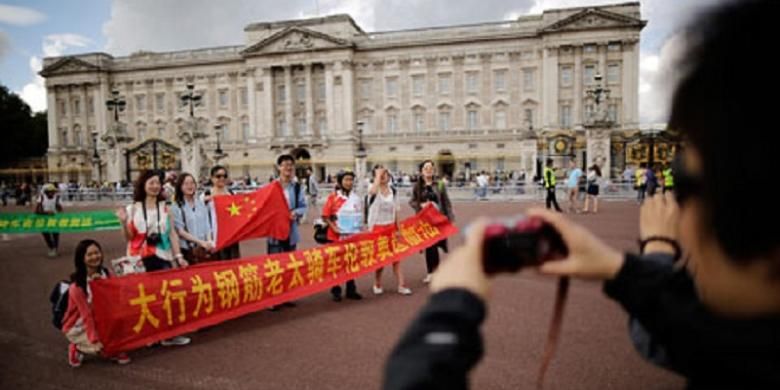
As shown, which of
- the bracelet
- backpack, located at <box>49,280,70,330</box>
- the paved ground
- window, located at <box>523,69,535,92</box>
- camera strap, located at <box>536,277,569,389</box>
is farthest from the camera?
window, located at <box>523,69,535,92</box>

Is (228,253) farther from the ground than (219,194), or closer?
closer

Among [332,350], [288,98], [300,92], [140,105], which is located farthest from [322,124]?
[332,350]

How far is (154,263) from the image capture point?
17.5ft

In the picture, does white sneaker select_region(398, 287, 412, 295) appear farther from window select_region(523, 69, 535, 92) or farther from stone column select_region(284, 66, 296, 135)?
stone column select_region(284, 66, 296, 135)

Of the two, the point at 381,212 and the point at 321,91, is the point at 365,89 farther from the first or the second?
the point at 381,212

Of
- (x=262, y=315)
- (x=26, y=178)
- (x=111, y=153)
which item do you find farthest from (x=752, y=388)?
(x=26, y=178)

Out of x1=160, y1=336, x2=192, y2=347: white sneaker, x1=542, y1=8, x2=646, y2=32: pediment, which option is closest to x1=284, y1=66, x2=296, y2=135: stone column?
x1=542, y1=8, x2=646, y2=32: pediment

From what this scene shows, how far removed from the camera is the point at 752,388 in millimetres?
803

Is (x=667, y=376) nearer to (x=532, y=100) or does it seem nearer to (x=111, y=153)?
(x=111, y=153)

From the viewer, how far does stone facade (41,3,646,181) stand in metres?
45.9

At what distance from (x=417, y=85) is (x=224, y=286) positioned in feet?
158

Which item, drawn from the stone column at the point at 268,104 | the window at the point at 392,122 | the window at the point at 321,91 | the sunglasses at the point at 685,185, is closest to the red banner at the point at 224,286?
the sunglasses at the point at 685,185

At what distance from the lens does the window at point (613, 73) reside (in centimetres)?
4600

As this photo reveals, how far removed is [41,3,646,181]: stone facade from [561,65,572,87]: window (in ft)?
0.32
